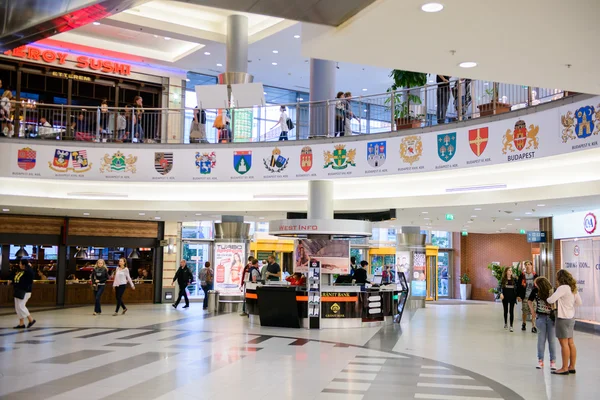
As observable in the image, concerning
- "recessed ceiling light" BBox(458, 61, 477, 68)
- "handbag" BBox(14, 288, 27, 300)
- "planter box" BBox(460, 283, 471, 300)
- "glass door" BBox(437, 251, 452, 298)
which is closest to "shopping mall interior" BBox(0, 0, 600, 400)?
"recessed ceiling light" BBox(458, 61, 477, 68)

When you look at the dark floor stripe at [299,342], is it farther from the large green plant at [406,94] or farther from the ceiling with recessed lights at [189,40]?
the ceiling with recessed lights at [189,40]

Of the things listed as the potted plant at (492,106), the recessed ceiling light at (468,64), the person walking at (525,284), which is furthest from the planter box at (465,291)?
the recessed ceiling light at (468,64)

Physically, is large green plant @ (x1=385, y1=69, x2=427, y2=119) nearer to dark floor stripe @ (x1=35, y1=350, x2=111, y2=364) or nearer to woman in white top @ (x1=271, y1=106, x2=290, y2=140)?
woman in white top @ (x1=271, y1=106, x2=290, y2=140)

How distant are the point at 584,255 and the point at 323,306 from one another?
670 centimetres

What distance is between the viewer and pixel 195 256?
1033 inches

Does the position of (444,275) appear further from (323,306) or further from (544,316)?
(544,316)

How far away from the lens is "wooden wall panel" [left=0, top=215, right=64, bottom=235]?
2080 centimetres

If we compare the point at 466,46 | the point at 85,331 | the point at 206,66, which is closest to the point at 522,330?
the point at 85,331

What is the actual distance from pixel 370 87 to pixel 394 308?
51.4 feet

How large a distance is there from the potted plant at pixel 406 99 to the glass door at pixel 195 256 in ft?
40.0

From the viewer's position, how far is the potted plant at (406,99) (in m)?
15.2

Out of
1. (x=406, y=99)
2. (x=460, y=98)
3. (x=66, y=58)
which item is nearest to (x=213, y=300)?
(x=406, y=99)

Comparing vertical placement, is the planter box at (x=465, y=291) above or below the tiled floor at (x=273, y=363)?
below

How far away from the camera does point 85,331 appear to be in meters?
13.6
